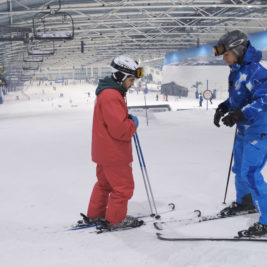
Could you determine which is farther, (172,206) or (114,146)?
(172,206)

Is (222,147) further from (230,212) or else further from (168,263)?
(168,263)

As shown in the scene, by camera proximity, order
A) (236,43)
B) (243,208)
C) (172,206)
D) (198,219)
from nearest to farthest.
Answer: (236,43)
(198,219)
(243,208)
(172,206)

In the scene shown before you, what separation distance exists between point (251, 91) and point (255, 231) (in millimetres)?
1110

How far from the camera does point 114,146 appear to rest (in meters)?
2.38

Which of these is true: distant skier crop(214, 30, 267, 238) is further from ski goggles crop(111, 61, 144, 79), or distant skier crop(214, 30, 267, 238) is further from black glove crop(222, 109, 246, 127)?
ski goggles crop(111, 61, 144, 79)

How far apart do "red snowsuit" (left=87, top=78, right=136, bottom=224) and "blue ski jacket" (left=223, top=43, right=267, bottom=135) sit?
919mm

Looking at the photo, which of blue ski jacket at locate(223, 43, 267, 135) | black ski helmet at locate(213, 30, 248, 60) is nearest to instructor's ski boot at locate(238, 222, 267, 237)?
blue ski jacket at locate(223, 43, 267, 135)

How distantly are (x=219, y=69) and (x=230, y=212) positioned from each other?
23.5 meters

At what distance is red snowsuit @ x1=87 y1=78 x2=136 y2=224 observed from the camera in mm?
2262

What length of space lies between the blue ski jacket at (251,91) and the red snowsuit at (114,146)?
919mm

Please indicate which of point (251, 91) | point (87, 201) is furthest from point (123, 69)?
point (87, 201)

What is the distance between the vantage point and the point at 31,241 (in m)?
2.42

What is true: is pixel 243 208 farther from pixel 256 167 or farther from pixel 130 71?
pixel 130 71

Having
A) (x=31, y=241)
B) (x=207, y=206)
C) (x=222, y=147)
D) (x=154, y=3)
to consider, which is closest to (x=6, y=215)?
(x=31, y=241)
